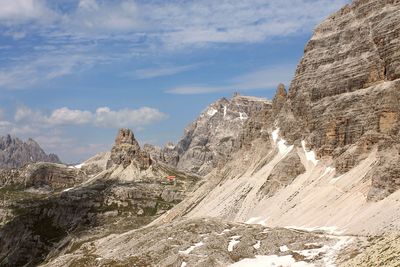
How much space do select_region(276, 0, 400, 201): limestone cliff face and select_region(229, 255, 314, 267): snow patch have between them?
51.0 m

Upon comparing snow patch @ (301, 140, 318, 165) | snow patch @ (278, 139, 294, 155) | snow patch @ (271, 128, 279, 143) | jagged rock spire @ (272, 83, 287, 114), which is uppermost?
jagged rock spire @ (272, 83, 287, 114)

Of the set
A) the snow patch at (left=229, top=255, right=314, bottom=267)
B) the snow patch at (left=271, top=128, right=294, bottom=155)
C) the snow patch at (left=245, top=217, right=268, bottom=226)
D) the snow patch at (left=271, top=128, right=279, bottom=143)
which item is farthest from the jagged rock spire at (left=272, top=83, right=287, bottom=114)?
the snow patch at (left=229, top=255, right=314, bottom=267)

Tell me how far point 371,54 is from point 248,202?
5635cm

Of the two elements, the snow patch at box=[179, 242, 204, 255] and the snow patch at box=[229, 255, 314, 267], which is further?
the snow patch at box=[179, 242, 204, 255]

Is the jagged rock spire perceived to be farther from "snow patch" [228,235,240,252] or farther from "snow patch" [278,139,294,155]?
"snow patch" [228,235,240,252]

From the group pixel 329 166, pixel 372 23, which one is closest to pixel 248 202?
pixel 329 166

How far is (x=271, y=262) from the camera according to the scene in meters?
79.2

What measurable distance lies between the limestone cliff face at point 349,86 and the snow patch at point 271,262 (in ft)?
167

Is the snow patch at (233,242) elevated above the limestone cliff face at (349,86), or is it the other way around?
the limestone cliff face at (349,86)

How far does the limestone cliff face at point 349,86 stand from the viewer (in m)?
133

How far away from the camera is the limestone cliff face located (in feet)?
436

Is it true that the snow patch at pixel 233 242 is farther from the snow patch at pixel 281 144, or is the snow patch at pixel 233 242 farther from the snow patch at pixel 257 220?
the snow patch at pixel 281 144

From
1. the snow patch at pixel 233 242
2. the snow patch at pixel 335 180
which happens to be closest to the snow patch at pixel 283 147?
the snow patch at pixel 335 180

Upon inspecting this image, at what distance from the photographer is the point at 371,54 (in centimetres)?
14962
